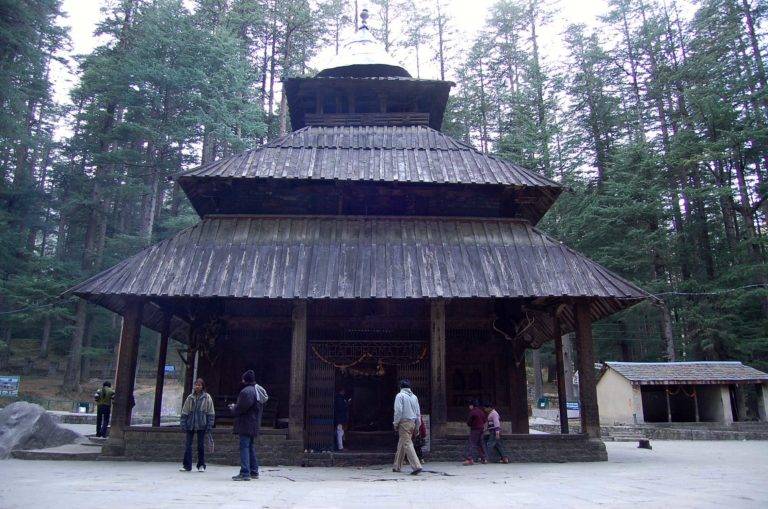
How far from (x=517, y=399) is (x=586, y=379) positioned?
3035mm

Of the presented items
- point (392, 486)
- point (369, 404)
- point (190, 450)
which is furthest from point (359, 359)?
point (392, 486)

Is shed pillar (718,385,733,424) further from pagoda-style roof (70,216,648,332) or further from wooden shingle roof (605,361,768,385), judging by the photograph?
pagoda-style roof (70,216,648,332)

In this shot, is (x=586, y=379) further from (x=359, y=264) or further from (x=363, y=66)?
(x=363, y=66)

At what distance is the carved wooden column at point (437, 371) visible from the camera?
474 inches

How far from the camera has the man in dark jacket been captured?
8836mm

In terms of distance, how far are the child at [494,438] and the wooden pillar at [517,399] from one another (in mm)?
3042

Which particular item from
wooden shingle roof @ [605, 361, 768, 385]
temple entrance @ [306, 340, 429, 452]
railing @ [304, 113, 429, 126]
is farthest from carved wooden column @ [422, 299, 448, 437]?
wooden shingle roof @ [605, 361, 768, 385]

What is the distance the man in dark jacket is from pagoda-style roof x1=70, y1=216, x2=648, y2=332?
9.72 feet

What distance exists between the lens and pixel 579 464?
11594 mm

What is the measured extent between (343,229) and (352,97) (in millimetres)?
6715

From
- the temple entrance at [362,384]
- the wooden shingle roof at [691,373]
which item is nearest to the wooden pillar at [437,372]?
the temple entrance at [362,384]

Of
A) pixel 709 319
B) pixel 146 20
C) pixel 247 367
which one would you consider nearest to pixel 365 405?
pixel 247 367

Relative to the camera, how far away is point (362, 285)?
12086mm

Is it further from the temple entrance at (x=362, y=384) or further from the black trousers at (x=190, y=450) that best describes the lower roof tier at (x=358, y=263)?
the black trousers at (x=190, y=450)
